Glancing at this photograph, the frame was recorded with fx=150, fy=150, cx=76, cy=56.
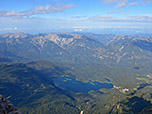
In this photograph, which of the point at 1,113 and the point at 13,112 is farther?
the point at 13,112

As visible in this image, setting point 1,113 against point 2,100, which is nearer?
point 1,113
